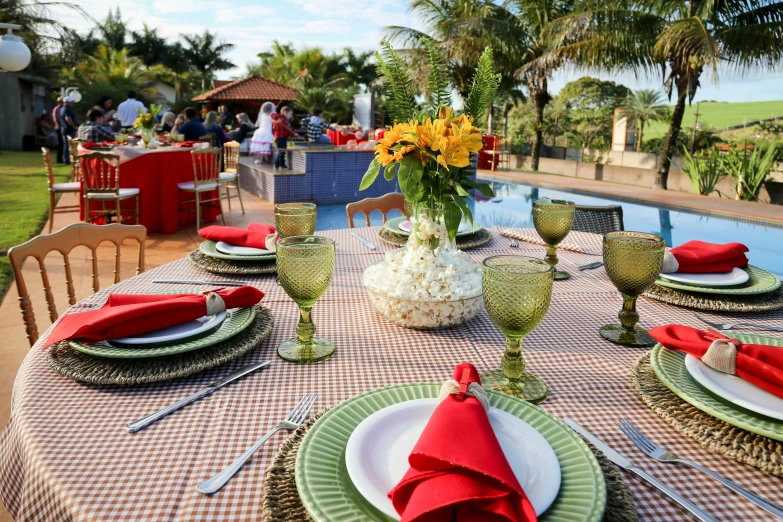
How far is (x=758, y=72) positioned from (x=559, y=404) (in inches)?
446

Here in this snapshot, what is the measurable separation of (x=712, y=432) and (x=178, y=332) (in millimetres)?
891

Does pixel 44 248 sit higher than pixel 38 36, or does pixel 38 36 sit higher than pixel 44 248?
pixel 38 36

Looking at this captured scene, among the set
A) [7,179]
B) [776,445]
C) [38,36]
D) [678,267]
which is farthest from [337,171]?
[38,36]

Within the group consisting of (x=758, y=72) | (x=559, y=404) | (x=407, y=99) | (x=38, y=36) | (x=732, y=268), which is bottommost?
(x=559, y=404)

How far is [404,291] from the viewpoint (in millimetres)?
1106

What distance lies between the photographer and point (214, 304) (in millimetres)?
1092

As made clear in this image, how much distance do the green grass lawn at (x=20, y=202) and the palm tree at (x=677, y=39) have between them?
989cm

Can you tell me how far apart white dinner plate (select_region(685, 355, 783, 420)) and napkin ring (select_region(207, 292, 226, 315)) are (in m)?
0.86

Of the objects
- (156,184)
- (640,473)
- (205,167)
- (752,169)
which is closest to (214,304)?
(640,473)

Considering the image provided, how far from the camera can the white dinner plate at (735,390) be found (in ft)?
2.47

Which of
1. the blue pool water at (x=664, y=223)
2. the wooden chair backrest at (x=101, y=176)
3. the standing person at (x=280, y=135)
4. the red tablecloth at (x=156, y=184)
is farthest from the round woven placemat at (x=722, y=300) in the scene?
the standing person at (x=280, y=135)

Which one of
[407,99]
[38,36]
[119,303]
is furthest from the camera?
[38,36]

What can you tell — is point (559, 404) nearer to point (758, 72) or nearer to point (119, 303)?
point (119, 303)

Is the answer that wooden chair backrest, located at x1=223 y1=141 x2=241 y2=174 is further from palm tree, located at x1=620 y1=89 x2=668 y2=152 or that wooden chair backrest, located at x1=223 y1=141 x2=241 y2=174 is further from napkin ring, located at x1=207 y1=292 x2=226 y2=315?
palm tree, located at x1=620 y1=89 x2=668 y2=152
